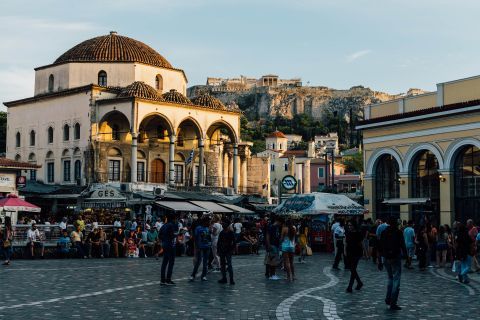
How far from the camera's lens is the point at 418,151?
34.9 metres

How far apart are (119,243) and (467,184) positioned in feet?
48.1

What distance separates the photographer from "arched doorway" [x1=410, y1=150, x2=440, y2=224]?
111 ft

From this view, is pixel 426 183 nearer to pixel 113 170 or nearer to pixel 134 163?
pixel 134 163

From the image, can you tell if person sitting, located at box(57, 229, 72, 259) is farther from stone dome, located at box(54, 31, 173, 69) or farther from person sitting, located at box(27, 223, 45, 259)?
stone dome, located at box(54, 31, 173, 69)

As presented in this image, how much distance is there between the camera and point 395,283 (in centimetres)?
1347

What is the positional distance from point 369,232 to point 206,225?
10.1 metres

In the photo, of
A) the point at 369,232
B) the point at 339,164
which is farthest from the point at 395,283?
the point at 339,164

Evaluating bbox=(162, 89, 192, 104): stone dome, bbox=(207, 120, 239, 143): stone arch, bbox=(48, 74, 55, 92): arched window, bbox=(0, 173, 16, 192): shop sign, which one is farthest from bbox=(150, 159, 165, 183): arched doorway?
bbox=(0, 173, 16, 192): shop sign

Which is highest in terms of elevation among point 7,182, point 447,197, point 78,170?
point 78,170

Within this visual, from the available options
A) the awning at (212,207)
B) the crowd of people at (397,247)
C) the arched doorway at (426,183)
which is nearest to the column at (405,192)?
the arched doorway at (426,183)

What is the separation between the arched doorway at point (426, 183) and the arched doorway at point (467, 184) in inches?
46.8

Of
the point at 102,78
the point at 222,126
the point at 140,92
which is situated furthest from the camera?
the point at 222,126

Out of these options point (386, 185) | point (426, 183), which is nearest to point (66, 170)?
point (386, 185)

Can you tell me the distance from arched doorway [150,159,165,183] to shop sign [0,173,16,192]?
49.7ft
